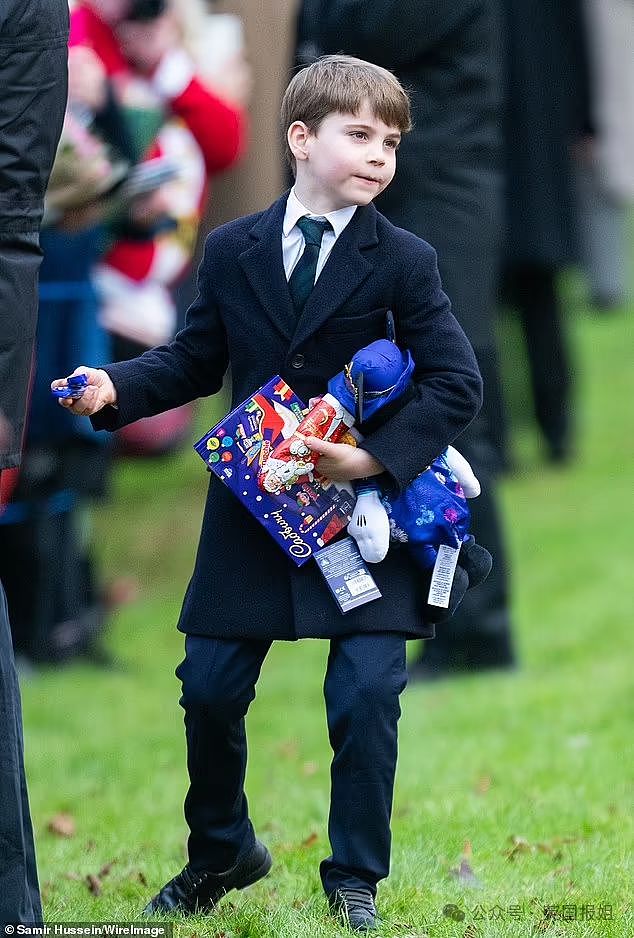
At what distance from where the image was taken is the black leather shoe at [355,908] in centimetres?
337

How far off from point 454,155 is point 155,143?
179 cm

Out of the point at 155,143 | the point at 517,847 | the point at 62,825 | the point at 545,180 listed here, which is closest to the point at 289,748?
the point at 62,825

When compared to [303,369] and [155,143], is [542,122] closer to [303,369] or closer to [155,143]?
[155,143]

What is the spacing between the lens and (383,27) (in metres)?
5.14

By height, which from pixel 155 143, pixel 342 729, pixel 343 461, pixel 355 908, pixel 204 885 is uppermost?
pixel 343 461

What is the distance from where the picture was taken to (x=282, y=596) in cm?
340

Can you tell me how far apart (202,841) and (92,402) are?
0.95 m

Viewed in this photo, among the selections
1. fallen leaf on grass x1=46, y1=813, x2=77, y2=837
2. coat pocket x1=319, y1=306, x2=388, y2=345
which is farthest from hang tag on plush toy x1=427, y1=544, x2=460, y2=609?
fallen leaf on grass x1=46, y1=813, x2=77, y2=837

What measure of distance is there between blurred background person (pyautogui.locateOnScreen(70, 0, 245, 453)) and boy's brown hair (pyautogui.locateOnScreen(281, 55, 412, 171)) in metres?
2.97

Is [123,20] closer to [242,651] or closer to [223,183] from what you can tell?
[223,183]

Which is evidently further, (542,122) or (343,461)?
(542,122)

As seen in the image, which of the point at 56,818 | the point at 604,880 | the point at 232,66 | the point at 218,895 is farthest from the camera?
the point at 232,66

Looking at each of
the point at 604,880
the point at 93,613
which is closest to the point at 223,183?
the point at 93,613

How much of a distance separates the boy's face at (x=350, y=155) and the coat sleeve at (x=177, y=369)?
28 centimetres
